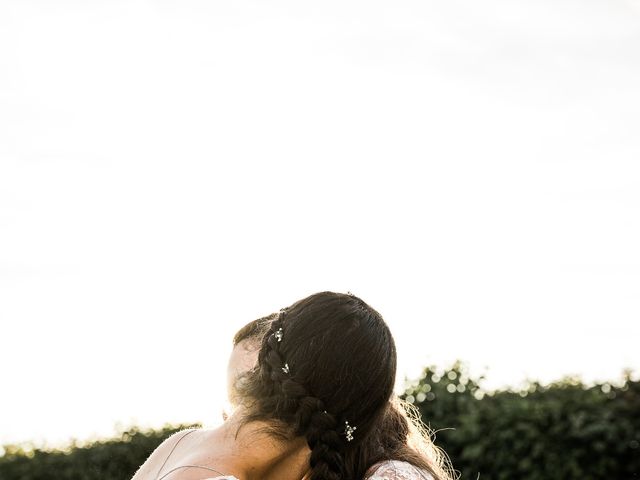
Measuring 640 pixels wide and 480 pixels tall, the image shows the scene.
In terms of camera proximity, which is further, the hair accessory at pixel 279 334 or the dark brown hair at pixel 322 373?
the hair accessory at pixel 279 334

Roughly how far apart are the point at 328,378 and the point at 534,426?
420 cm

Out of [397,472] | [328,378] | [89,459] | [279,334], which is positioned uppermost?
[279,334]

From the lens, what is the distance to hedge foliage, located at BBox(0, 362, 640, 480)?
20.3ft

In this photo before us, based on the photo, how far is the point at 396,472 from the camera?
10.2 feet

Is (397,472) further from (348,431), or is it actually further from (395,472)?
(348,431)

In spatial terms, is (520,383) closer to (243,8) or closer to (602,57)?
(602,57)

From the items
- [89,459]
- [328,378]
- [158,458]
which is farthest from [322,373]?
[89,459]

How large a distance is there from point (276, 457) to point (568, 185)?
668 centimetres

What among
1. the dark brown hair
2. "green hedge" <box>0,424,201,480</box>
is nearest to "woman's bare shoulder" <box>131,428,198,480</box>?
the dark brown hair

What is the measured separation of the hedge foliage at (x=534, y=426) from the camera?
6.19 m

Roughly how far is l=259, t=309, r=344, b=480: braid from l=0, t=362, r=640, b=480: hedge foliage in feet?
8.81

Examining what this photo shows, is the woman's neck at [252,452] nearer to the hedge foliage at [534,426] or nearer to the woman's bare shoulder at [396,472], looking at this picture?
the woman's bare shoulder at [396,472]

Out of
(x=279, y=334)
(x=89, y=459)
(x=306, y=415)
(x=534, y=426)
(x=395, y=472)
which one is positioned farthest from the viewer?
(x=89, y=459)

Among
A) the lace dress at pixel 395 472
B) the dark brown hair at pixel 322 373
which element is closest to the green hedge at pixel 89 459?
the lace dress at pixel 395 472
